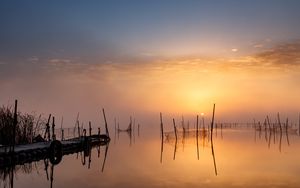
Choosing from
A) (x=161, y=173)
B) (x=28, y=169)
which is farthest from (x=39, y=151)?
(x=161, y=173)

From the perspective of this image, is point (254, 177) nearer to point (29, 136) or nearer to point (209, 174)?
point (209, 174)

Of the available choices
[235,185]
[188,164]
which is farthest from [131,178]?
[188,164]

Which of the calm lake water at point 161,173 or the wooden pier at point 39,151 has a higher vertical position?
the wooden pier at point 39,151

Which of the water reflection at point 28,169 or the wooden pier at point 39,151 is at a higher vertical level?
the wooden pier at point 39,151

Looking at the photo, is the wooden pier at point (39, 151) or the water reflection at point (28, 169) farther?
the wooden pier at point (39, 151)

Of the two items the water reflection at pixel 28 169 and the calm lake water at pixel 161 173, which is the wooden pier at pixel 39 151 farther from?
the calm lake water at pixel 161 173

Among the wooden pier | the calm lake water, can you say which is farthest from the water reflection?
the wooden pier

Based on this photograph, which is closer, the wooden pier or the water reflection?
the water reflection

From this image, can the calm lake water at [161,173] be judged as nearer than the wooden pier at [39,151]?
Yes

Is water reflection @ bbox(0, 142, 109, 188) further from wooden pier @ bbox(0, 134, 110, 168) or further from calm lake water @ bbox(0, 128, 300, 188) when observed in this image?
wooden pier @ bbox(0, 134, 110, 168)

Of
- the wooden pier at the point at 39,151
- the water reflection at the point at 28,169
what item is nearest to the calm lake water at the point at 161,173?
the water reflection at the point at 28,169

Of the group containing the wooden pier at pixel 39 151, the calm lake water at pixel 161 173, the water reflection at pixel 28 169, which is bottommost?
the calm lake water at pixel 161 173

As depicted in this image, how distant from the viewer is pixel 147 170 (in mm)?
24109

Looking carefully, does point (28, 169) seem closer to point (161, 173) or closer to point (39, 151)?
point (39, 151)
